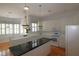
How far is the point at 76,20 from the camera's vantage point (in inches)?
62.9

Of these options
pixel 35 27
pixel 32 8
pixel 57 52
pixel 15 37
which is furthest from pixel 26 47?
pixel 32 8

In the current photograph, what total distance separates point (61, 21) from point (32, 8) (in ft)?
1.65

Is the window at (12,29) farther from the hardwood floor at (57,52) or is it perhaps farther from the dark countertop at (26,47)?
the hardwood floor at (57,52)

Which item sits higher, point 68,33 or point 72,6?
point 72,6

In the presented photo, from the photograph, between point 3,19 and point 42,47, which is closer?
point 3,19

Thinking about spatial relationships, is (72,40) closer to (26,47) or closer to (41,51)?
(41,51)

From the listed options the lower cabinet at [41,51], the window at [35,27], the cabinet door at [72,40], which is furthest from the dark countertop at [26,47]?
the cabinet door at [72,40]

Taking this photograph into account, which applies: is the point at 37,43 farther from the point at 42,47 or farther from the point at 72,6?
the point at 72,6

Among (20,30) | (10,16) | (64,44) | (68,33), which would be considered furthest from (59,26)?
(10,16)

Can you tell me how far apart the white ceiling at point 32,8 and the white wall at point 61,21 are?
0.08 meters

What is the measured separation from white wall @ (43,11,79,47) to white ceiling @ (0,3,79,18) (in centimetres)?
8

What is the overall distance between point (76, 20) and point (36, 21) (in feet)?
2.05

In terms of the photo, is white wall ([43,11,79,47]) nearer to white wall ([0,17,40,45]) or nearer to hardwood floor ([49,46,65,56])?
hardwood floor ([49,46,65,56])

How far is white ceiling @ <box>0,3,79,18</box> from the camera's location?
1590 mm
